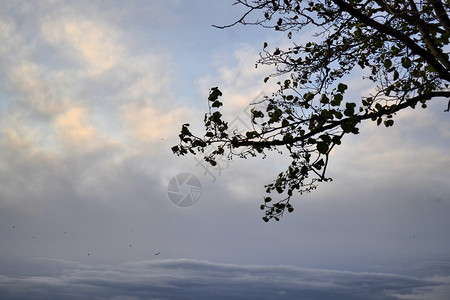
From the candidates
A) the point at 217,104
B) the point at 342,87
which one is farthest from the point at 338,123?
the point at 217,104

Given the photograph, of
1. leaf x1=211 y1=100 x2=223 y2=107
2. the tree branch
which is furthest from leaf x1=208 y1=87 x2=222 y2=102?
the tree branch

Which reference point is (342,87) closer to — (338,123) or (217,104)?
(338,123)

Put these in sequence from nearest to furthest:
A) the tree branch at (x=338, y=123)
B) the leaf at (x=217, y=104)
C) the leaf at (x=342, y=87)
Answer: the leaf at (x=342, y=87), the leaf at (x=217, y=104), the tree branch at (x=338, y=123)

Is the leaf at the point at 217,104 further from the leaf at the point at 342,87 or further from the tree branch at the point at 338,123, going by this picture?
the leaf at the point at 342,87

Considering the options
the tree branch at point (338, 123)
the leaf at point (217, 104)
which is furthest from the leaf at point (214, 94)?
the tree branch at point (338, 123)

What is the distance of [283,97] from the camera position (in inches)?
425

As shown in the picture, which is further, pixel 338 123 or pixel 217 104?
pixel 338 123

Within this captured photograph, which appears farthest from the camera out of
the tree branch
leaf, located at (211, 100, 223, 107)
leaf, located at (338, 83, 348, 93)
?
the tree branch

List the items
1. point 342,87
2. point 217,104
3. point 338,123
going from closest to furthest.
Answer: point 342,87 < point 217,104 < point 338,123

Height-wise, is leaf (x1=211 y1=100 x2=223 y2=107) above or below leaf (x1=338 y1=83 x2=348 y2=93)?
below

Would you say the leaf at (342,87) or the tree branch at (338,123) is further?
the tree branch at (338,123)

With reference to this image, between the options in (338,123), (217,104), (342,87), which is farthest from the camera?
(338,123)

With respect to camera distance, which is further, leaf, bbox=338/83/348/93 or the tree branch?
the tree branch

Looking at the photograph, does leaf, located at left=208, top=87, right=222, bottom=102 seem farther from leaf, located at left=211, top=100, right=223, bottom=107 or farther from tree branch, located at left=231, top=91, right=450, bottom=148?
tree branch, located at left=231, top=91, right=450, bottom=148
